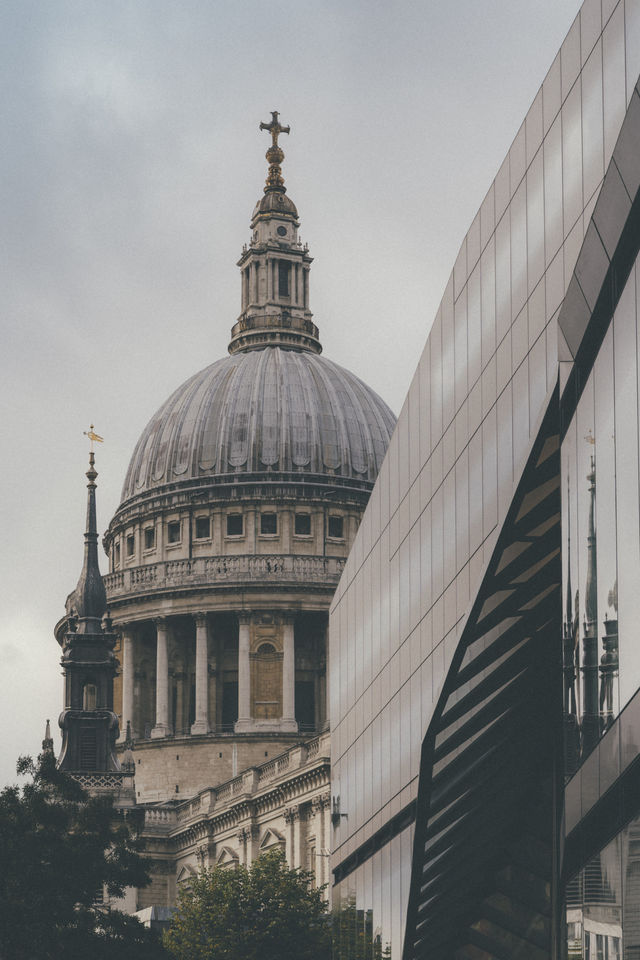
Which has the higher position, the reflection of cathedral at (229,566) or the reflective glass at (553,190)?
the reflection of cathedral at (229,566)

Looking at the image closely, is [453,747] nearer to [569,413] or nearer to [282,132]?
[569,413]

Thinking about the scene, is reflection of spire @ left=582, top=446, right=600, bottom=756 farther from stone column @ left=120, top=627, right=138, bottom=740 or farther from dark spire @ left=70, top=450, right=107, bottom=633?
stone column @ left=120, top=627, right=138, bottom=740

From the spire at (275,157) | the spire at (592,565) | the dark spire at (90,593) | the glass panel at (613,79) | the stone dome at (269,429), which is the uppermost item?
the spire at (275,157)

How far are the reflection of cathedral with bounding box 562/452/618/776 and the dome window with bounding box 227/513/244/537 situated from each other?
102 meters

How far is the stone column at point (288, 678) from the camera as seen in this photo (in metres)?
128

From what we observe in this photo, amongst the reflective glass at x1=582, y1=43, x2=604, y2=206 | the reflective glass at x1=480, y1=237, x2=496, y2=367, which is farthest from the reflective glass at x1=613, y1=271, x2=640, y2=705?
the reflective glass at x1=480, y1=237, x2=496, y2=367

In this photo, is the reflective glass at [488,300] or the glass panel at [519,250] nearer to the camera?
the glass panel at [519,250]

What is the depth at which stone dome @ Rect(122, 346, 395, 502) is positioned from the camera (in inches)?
5344

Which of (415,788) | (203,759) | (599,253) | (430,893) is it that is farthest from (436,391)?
(203,759)

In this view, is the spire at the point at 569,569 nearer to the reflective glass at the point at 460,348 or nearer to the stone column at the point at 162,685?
the reflective glass at the point at 460,348

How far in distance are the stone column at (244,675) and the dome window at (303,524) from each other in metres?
7.21

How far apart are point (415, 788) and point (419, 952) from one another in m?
6.81

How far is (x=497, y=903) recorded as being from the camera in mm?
51625

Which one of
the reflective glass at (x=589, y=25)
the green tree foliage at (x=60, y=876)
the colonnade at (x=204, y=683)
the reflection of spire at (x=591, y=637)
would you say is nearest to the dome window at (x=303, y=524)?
the colonnade at (x=204, y=683)
